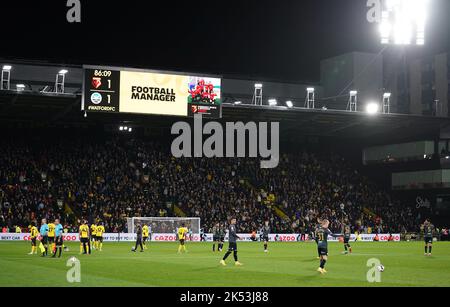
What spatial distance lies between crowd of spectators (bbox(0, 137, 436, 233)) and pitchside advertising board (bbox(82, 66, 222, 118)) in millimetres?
11639

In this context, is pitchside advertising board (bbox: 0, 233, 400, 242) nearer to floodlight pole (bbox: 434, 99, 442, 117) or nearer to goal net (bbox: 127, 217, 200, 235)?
goal net (bbox: 127, 217, 200, 235)

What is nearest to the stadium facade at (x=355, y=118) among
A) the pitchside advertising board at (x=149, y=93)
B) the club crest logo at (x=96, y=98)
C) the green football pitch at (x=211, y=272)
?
the pitchside advertising board at (x=149, y=93)

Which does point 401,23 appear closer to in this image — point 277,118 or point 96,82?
point 277,118

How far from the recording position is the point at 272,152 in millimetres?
75562

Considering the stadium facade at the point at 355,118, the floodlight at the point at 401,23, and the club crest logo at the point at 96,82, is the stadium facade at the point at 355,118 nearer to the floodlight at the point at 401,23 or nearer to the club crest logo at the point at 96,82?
the club crest logo at the point at 96,82

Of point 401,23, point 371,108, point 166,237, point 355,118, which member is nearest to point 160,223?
point 166,237

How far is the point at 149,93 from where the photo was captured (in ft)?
181

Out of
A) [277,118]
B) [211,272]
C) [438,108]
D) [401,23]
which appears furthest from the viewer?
[438,108]

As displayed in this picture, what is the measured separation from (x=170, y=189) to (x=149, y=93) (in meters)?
15.5

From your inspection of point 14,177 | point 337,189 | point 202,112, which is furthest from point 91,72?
point 337,189
